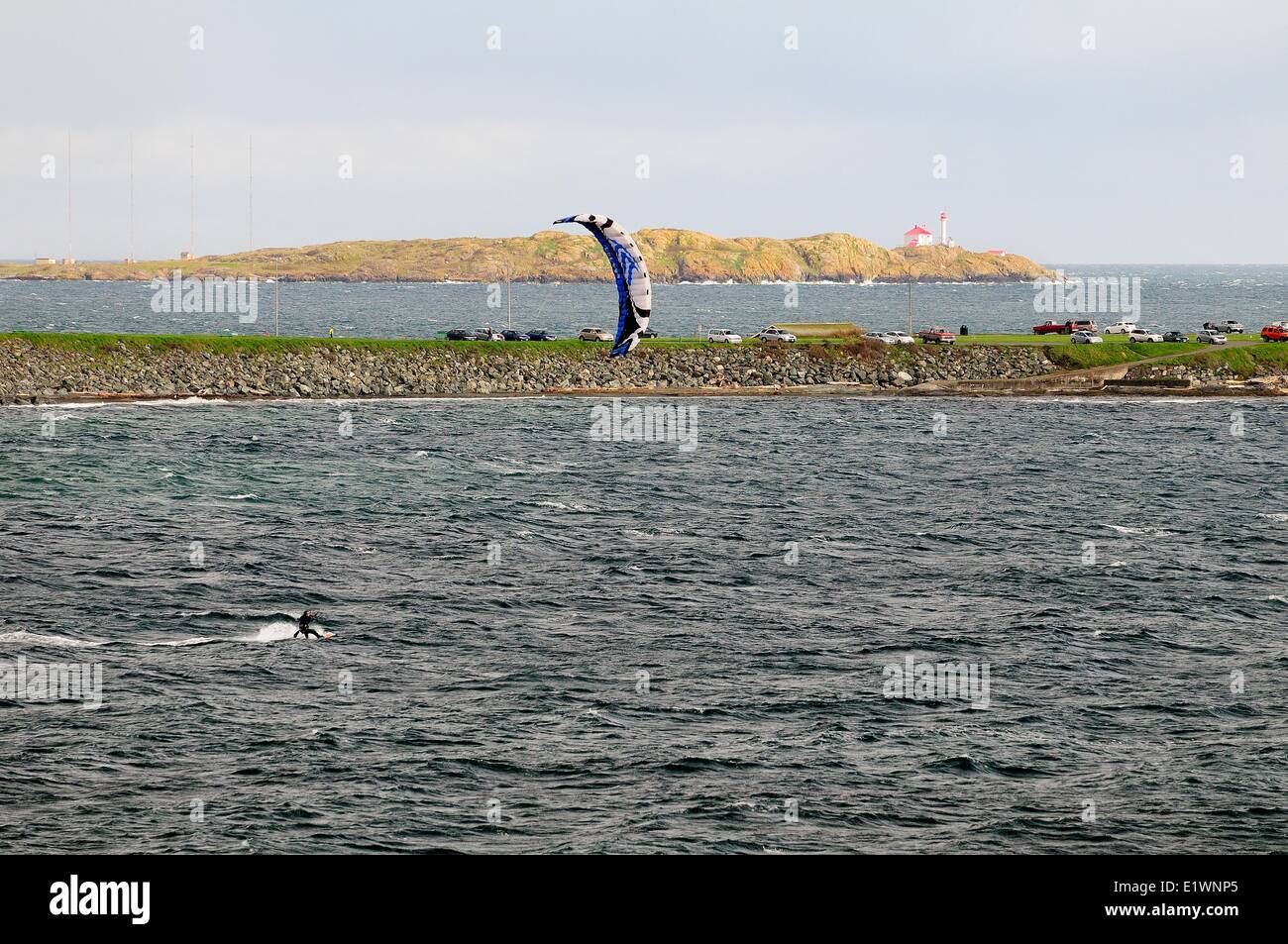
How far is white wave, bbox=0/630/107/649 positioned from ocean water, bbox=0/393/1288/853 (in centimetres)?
14

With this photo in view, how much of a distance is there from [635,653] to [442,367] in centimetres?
8479

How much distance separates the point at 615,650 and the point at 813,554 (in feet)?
58.8

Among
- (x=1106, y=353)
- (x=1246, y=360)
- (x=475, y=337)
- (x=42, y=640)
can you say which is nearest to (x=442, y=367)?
(x=475, y=337)

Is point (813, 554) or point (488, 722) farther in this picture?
point (813, 554)

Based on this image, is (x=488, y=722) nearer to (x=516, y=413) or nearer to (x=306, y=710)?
(x=306, y=710)

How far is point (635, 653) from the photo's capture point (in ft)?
140

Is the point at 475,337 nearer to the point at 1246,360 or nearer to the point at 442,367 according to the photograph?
the point at 442,367

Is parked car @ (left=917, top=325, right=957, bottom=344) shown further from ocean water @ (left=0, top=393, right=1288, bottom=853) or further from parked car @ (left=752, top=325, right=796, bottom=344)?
ocean water @ (left=0, top=393, right=1288, bottom=853)

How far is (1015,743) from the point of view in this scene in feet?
114

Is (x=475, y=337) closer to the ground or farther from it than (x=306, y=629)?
farther from it

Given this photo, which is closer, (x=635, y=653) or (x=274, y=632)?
(x=635, y=653)

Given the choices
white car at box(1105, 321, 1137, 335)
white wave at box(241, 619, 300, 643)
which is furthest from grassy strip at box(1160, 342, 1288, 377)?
white wave at box(241, 619, 300, 643)

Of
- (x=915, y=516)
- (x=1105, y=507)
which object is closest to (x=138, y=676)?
(x=915, y=516)

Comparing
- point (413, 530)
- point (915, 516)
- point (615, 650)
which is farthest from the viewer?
point (915, 516)
